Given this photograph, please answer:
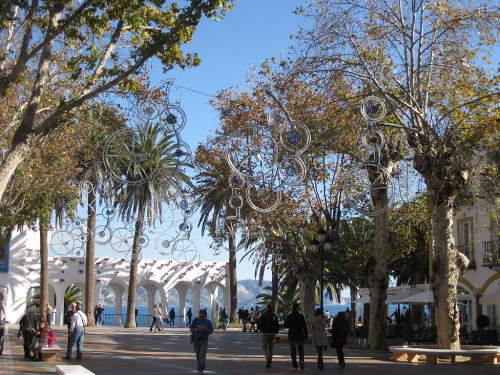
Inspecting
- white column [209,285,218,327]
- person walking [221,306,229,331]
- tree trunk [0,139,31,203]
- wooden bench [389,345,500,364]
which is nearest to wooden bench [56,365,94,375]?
tree trunk [0,139,31,203]

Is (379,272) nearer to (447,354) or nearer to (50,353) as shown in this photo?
(447,354)

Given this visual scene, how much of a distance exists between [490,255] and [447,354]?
15.8 meters

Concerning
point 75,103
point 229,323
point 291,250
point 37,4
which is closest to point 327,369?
point 75,103

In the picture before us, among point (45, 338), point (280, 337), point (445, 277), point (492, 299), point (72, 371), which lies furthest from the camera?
point (280, 337)

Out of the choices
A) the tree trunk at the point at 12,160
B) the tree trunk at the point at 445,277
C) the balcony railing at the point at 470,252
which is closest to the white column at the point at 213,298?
the balcony railing at the point at 470,252

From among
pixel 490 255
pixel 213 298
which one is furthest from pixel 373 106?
pixel 213 298

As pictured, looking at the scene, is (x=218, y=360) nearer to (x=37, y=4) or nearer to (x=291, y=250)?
(x=37, y=4)

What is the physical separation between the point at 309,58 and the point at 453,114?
16.6 ft

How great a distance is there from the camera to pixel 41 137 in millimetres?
15016

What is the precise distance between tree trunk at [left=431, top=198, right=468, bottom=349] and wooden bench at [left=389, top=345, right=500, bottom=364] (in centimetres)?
51

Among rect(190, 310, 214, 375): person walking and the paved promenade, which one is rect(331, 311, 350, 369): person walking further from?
rect(190, 310, 214, 375): person walking

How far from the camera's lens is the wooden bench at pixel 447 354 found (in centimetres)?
2103

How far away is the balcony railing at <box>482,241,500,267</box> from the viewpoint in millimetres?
35625

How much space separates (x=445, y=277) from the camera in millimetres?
21641
